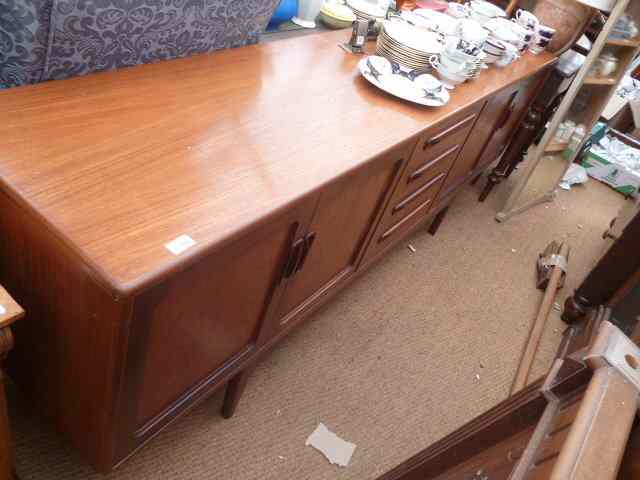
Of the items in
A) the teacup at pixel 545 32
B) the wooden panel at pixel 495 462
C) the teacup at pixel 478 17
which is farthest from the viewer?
the teacup at pixel 545 32

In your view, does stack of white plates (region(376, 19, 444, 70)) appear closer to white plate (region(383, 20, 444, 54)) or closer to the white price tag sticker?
white plate (region(383, 20, 444, 54))

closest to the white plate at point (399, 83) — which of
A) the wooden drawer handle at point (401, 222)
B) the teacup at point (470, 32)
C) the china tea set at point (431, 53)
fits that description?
the china tea set at point (431, 53)

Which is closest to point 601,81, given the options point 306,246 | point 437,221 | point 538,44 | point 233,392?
point 538,44

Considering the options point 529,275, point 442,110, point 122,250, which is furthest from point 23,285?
point 529,275

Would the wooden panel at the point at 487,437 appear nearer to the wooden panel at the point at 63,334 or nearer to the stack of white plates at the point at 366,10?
the wooden panel at the point at 63,334

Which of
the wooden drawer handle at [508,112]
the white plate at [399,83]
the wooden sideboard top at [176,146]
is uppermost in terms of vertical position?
the white plate at [399,83]

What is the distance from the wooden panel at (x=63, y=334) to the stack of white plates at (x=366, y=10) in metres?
1.33

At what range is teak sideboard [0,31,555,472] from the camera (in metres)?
0.68

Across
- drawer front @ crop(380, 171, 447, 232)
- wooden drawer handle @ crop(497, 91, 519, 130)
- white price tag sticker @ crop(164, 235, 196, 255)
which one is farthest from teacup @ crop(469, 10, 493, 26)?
white price tag sticker @ crop(164, 235, 196, 255)

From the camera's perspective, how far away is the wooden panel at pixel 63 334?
2.22 feet

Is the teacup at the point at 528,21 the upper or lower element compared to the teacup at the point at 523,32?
upper

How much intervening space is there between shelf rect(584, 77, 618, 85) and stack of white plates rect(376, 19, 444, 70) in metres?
0.97

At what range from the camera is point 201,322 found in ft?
2.94

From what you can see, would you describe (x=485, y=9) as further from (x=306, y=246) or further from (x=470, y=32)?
(x=306, y=246)
